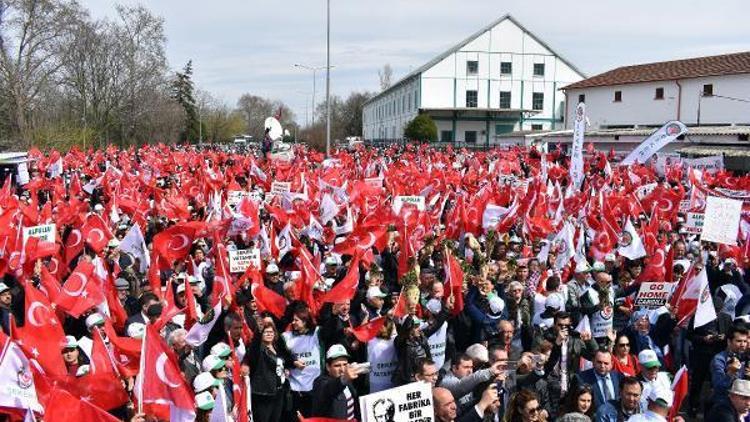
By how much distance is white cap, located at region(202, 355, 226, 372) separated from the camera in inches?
212

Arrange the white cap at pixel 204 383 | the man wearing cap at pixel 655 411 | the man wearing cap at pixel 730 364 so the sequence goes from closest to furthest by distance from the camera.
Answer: the man wearing cap at pixel 655 411
the white cap at pixel 204 383
the man wearing cap at pixel 730 364

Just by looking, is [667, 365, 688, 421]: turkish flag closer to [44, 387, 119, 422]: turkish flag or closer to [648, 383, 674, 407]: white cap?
[648, 383, 674, 407]: white cap

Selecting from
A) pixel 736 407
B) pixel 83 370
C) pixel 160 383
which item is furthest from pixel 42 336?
pixel 736 407

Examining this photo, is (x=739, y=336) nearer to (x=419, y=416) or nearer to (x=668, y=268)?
(x=668, y=268)

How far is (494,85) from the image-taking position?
6631cm

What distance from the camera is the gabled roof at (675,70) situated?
41.8 metres

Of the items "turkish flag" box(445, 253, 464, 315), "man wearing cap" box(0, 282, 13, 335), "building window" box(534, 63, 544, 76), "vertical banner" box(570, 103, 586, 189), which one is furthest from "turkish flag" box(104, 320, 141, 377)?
"building window" box(534, 63, 544, 76)

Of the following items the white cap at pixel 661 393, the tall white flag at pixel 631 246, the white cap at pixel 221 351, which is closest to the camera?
the white cap at pixel 221 351

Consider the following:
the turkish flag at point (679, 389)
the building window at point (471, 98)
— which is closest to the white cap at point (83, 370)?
the turkish flag at point (679, 389)

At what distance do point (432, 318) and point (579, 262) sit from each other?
2.92 m

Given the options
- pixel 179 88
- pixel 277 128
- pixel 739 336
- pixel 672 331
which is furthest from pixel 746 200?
pixel 179 88

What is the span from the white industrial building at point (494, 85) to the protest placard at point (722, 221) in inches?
2161

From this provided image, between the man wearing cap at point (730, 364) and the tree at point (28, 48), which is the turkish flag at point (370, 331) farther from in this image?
the tree at point (28, 48)

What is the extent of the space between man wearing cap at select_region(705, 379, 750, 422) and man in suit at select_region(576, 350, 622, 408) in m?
0.73
